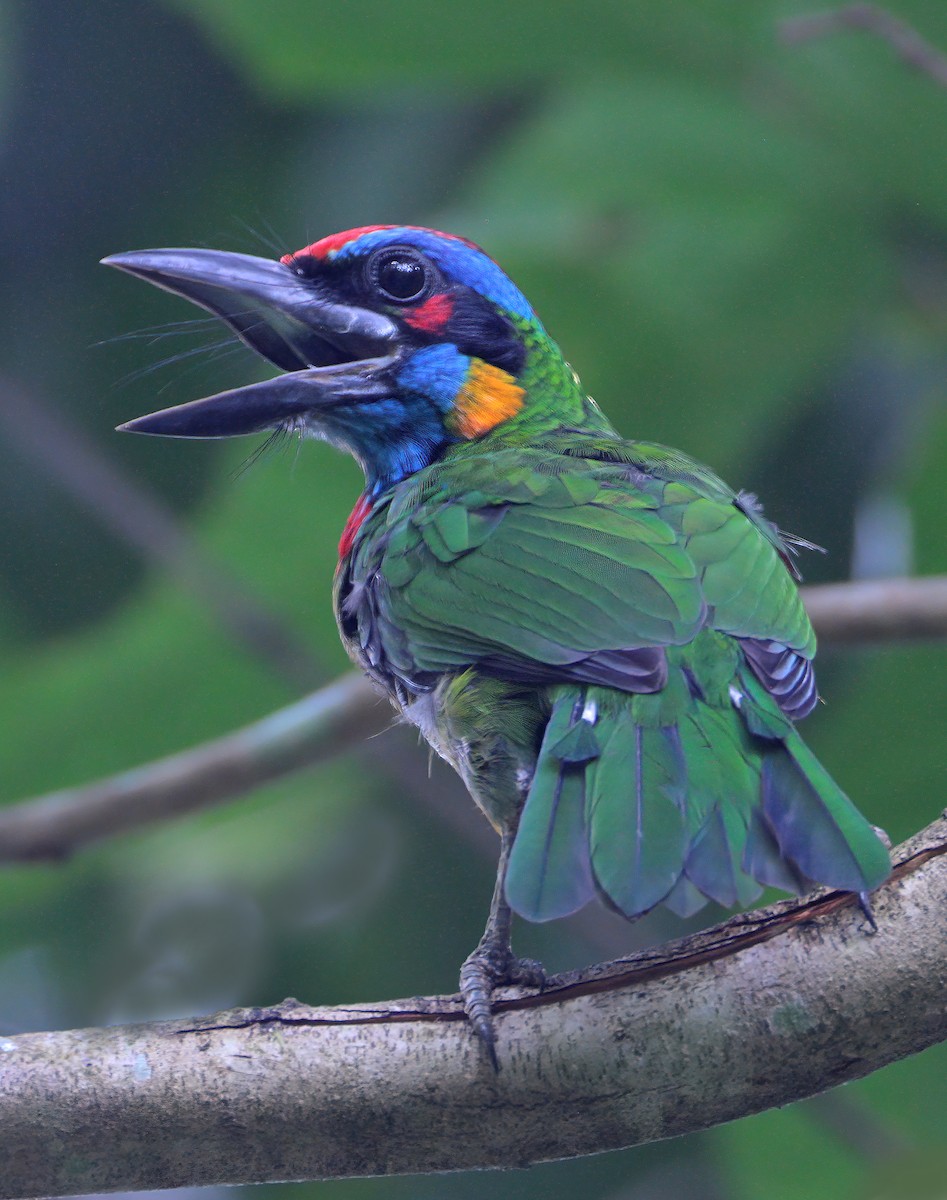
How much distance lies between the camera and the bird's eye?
2668 mm

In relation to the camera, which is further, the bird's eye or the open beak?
the bird's eye

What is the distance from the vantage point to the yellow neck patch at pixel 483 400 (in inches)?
106

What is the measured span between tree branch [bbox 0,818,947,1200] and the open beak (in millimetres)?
1078

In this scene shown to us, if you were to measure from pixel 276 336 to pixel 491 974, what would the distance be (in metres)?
1.33

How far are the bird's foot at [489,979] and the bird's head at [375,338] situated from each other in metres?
1.04

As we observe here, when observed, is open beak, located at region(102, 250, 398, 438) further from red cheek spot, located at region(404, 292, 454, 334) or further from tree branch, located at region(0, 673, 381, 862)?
tree branch, located at region(0, 673, 381, 862)

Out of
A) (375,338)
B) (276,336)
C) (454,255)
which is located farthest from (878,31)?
(276,336)

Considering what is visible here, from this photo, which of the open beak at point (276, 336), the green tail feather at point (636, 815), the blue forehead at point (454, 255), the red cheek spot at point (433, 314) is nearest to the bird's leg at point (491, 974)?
the green tail feather at point (636, 815)

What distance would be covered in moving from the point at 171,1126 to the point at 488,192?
2633 mm

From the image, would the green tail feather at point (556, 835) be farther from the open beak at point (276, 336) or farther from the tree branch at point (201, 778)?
the tree branch at point (201, 778)

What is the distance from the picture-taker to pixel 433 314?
2.69m

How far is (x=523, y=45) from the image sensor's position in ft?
12.1

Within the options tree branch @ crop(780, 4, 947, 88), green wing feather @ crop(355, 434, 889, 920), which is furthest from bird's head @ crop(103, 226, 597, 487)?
tree branch @ crop(780, 4, 947, 88)

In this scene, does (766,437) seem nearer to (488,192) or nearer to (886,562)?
(886,562)
